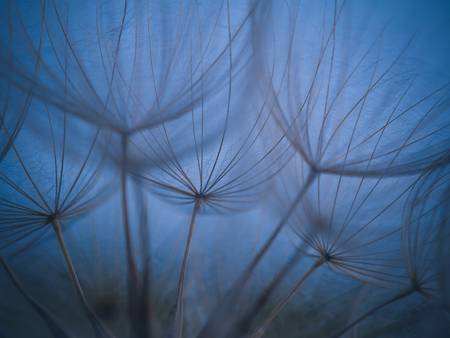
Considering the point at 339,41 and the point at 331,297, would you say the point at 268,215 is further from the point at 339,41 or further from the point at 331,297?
the point at 339,41

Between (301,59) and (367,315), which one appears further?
(367,315)

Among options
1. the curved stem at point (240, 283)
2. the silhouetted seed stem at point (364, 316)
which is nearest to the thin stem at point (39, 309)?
the curved stem at point (240, 283)

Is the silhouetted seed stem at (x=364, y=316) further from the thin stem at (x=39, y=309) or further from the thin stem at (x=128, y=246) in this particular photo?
the thin stem at (x=39, y=309)

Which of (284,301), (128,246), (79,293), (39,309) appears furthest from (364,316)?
(39,309)

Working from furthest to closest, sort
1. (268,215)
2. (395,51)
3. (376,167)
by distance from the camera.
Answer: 1. (268,215)
2. (376,167)
3. (395,51)

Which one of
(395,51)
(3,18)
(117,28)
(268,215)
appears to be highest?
(3,18)

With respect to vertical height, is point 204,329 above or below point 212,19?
below

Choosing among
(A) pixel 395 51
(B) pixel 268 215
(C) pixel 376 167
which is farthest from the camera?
(B) pixel 268 215

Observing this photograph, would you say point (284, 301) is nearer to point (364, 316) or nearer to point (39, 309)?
point (364, 316)

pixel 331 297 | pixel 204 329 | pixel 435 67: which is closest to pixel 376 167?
pixel 435 67
